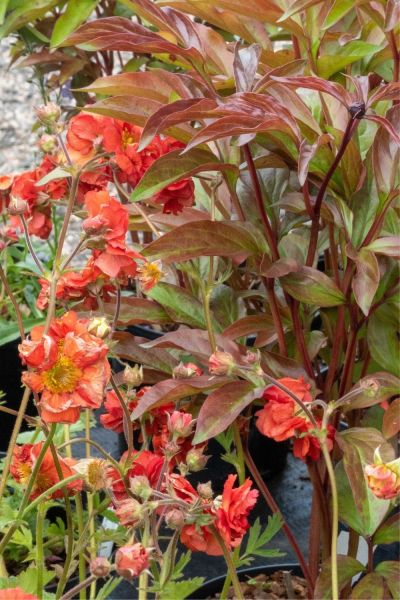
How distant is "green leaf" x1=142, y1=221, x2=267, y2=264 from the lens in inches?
A: 30.5

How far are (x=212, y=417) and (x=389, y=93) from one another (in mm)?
291

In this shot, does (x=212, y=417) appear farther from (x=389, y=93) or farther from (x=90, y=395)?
(x=389, y=93)

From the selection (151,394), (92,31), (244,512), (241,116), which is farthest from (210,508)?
(92,31)

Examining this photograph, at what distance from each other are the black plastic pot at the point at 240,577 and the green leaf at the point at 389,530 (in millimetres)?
148

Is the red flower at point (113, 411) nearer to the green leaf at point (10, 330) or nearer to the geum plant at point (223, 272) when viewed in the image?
the geum plant at point (223, 272)

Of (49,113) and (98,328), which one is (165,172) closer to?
(49,113)

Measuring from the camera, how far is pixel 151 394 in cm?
74

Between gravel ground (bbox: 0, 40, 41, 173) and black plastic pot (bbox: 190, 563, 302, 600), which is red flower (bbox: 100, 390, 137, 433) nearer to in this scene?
Result: black plastic pot (bbox: 190, 563, 302, 600)

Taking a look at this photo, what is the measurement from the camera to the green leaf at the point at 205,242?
0.77m

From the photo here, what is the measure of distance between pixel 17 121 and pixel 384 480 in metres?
2.80

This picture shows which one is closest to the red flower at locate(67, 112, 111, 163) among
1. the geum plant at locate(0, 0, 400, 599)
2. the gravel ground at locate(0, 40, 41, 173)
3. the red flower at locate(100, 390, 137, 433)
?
the geum plant at locate(0, 0, 400, 599)

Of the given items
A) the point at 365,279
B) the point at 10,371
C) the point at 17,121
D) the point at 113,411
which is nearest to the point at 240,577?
the point at 113,411

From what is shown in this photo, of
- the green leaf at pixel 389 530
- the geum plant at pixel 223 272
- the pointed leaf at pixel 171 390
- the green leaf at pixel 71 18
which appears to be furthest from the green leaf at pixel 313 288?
the green leaf at pixel 71 18

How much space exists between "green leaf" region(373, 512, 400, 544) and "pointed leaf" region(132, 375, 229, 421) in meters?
0.23
